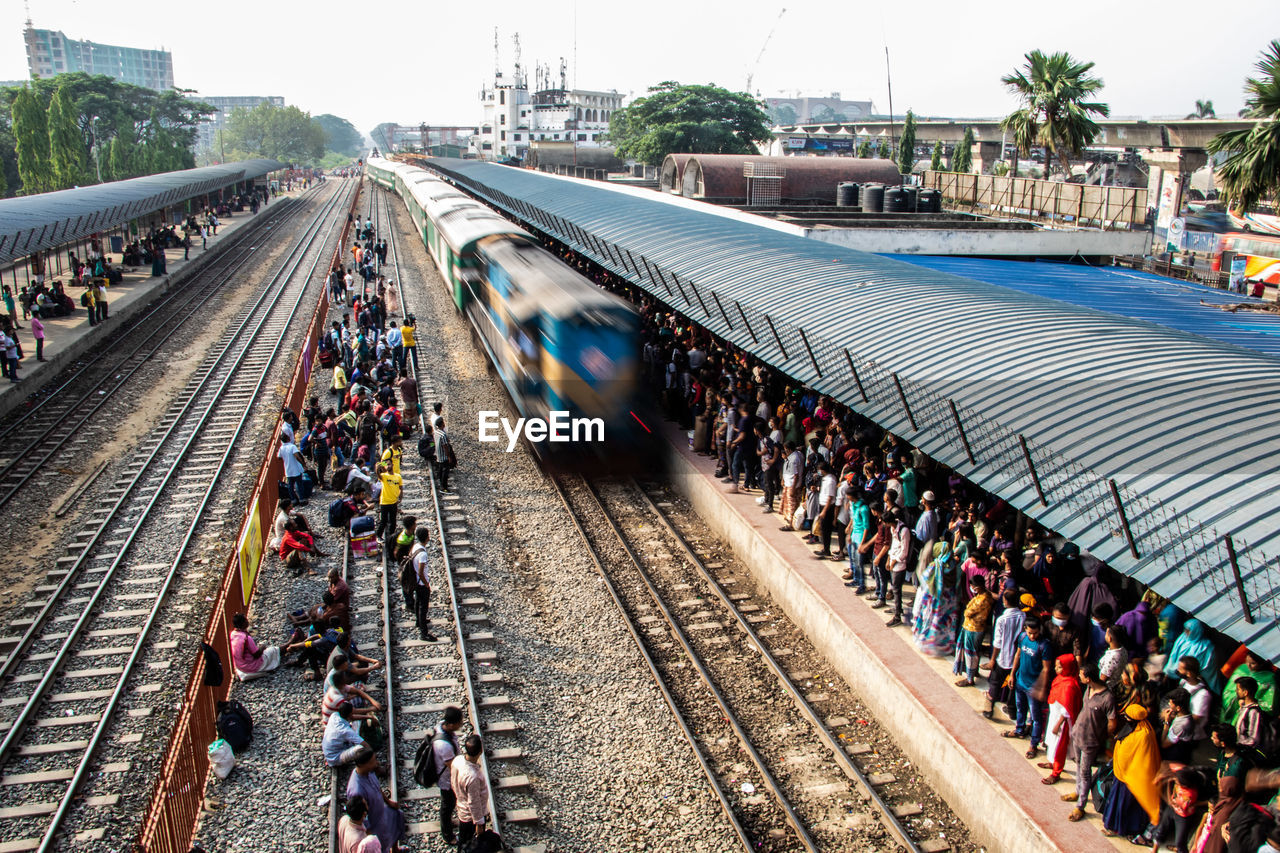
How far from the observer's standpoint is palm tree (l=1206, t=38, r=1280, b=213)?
1667cm

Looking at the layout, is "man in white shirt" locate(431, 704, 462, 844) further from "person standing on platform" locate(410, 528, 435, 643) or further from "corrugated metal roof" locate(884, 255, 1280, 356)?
"corrugated metal roof" locate(884, 255, 1280, 356)

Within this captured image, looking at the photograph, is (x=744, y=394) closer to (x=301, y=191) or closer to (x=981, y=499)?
(x=981, y=499)

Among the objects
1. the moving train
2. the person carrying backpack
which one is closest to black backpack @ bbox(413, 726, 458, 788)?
the person carrying backpack

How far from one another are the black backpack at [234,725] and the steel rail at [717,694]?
4899mm

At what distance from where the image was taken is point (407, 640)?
11.8m

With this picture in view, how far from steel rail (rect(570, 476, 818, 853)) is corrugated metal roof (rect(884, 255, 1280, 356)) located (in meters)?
9.60

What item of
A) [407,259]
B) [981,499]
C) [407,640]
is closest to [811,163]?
[407,259]

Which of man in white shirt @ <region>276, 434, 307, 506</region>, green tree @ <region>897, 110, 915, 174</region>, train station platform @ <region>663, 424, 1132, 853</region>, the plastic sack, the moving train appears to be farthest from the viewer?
green tree @ <region>897, 110, 915, 174</region>

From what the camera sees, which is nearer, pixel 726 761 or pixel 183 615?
pixel 726 761

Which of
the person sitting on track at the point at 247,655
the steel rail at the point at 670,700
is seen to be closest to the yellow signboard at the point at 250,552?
the person sitting on track at the point at 247,655

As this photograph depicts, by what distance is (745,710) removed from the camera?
34.8 ft

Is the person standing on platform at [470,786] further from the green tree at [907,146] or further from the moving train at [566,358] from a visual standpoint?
the green tree at [907,146]

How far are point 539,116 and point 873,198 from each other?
112522mm

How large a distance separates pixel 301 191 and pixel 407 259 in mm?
68334
